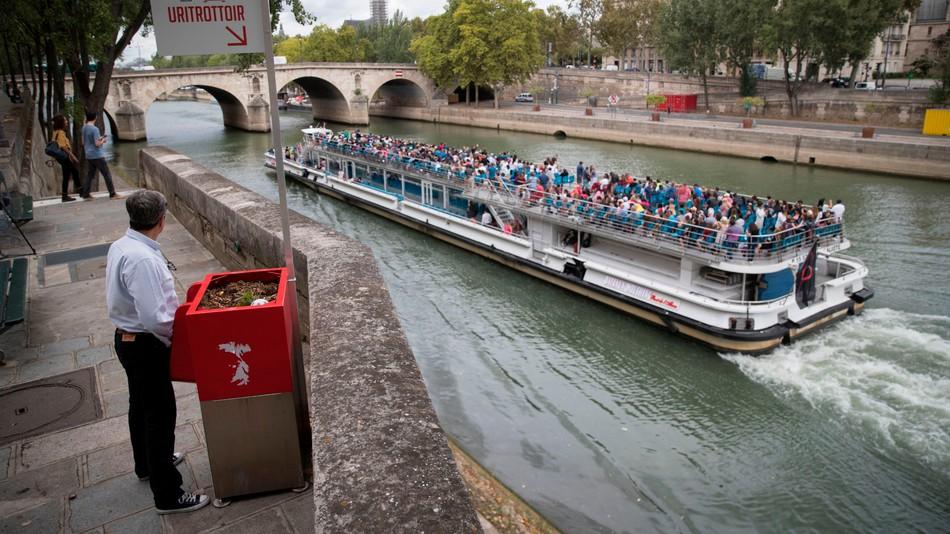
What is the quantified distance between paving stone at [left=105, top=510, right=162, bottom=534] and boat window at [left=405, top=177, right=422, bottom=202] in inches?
895

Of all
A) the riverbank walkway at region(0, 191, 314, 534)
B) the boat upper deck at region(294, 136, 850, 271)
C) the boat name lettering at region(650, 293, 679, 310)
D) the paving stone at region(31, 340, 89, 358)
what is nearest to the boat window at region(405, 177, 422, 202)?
the boat upper deck at region(294, 136, 850, 271)

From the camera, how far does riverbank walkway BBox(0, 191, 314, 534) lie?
386cm

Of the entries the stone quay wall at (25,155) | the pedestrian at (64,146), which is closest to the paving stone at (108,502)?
the stone quay wall at (25,155)

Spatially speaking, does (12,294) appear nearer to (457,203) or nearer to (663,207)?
(663,207)

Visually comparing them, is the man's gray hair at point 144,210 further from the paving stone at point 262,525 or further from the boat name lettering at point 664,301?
the boat name lettering at point 664,301

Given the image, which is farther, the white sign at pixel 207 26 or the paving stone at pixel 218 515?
the paving stone at pixel 218 515

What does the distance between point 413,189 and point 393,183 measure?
1.71 m

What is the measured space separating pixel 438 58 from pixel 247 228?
61414 mm

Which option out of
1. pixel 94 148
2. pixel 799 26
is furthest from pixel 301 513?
pixel 799 26

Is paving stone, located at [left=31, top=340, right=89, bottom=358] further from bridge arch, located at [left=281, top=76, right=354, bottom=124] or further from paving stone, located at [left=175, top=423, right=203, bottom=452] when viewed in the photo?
bridge arch, located at [left=281, top=76, right=354, bottom=124]

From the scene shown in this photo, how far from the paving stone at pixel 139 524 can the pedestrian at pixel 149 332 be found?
0.23 ft

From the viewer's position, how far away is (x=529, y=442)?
11320 millimetres

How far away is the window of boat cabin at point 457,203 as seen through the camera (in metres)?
23.5

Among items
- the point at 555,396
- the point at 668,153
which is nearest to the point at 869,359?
the point at 555,396
